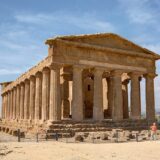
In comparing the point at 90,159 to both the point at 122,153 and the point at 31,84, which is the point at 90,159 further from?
the point at 31,84

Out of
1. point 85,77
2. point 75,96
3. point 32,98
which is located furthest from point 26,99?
point 75,96

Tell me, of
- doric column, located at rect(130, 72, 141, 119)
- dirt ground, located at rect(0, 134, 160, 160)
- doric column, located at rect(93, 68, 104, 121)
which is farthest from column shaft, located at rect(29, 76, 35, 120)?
dirt ground, located at rect(0, 134, 160, 160)

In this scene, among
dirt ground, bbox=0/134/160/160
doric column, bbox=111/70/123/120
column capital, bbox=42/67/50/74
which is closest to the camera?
dirt ground, bbox=0/134/160/160

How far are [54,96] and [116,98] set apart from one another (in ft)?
25.3

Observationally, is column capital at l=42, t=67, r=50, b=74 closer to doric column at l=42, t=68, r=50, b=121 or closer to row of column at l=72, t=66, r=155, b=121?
doric column at l=42, t=68, r=50, b=121

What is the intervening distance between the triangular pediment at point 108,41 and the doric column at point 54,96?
10.4 ft

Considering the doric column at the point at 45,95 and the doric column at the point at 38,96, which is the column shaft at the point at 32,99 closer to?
the doric column at the point at 38,96

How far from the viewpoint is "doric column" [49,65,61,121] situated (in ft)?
104

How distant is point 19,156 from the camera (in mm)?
17750

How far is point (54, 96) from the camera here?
31891 millimetres

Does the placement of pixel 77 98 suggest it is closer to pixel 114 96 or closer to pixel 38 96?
pixel 114 96

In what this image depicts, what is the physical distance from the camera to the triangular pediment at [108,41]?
33831 millimetres

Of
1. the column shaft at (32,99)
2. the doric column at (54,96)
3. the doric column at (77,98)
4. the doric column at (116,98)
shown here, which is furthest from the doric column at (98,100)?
the column shaft at (32,99)

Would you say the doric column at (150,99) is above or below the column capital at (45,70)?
below
